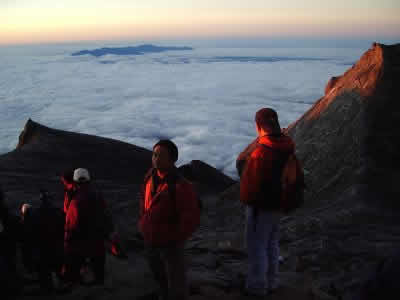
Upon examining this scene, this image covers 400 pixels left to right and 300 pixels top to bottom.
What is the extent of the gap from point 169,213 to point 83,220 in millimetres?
1252

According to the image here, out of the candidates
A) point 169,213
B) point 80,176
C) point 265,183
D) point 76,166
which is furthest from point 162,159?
point 76,166

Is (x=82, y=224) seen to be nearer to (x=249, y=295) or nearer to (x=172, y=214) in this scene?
(x=172, y=214)

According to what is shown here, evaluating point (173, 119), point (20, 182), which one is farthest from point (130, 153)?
point (173, 119)

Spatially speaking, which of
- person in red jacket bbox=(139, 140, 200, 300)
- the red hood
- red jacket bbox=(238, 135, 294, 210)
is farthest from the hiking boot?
the red hood

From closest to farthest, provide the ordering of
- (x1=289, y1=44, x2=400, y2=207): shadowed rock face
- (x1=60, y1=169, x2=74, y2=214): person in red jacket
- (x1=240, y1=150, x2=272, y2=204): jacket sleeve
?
(x1=240, y1=150, x2=272, y2=204): jacket sleeve, (x1=60, y1=169, x2=74, y2=214): person in red jacket, (x1=289, y1=44, x2=400, y2=207): shadowed rock face

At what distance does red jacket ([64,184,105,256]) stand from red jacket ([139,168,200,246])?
979 millimetres

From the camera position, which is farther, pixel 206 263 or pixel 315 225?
pixel 315 225

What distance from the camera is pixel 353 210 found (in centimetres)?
762

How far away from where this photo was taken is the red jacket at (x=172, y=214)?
3.39m

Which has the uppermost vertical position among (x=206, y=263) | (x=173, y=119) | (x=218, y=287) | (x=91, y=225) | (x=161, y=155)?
(x=161, y=155)

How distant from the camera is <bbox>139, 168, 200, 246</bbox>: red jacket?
3.39 m

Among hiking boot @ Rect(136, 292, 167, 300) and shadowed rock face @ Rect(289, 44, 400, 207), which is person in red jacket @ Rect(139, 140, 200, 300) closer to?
hiking boot @ Rect(136, 292, 167, 300)

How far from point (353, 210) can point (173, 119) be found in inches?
5166

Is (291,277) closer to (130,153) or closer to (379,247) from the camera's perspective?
(379,247)
